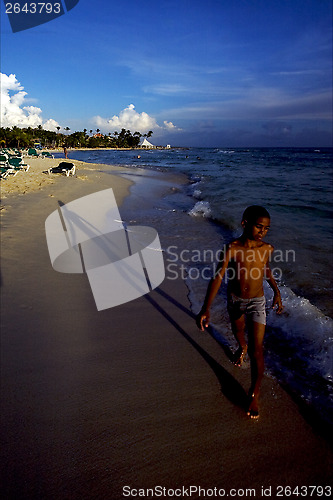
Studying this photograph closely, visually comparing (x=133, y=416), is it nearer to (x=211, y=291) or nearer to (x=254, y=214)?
(x=211, y=291)

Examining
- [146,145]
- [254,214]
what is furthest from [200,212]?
[146,145]

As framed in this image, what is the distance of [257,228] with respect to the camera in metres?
2.24

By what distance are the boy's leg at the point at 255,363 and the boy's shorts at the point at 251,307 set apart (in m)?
0.06

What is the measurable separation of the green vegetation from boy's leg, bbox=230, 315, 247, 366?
77774mm

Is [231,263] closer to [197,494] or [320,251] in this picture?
[197,494]

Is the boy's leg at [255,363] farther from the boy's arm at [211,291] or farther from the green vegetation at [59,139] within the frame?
the green vegetation at [59,139]

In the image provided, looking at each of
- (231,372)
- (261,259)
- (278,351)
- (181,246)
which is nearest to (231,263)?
(261,259)

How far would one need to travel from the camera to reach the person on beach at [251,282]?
226cm

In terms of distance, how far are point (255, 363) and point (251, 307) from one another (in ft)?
1.55

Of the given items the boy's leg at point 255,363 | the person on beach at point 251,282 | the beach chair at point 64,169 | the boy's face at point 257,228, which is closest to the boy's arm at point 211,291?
the person on beach at point 251,282

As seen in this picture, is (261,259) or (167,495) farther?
(261,259)

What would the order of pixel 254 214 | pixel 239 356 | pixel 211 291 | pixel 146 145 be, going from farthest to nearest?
pixel 146 145 → pixel 239 356 → pixel 211 291 → pixel 254 214

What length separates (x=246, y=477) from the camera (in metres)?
1.88

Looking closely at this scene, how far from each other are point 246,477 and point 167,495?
566 mm
